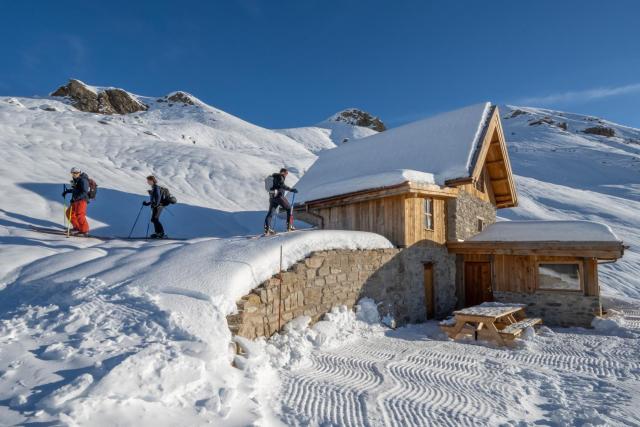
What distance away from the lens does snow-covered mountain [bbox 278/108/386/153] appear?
58888mm

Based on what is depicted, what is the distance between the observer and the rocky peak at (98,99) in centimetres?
5957

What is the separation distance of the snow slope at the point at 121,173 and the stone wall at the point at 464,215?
8717mm

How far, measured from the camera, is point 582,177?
44938mm

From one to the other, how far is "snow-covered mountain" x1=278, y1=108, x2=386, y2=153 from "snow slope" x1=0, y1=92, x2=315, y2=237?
2134 centimetres

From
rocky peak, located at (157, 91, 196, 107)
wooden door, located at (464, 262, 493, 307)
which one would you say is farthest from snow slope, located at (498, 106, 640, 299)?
rocky peak, located at (157, 91, 196, 107)

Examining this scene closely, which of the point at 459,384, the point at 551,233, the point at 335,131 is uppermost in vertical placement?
the point at 335,131

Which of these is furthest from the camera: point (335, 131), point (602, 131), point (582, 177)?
point (335, 131)

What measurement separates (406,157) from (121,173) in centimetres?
1558

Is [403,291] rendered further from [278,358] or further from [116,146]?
[116,146]

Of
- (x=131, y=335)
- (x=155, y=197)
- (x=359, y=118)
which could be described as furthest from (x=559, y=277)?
(x=359, y=118)

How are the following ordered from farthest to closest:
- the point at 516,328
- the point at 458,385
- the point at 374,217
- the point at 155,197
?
the point at 374,217 → the point at 155,197 → the point at 516,328 → the point at 458,385

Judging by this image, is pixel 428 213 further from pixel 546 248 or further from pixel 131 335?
pixel 131 335

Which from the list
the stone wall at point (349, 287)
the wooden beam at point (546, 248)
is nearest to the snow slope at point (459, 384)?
the stone wall at point (349, 287)

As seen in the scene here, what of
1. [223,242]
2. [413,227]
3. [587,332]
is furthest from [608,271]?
[223,242]
